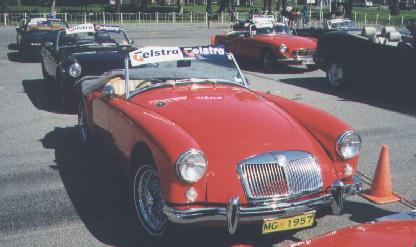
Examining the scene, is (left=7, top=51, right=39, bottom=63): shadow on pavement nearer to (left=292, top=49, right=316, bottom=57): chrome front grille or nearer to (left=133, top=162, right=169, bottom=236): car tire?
(left=292, top=49, right=316, bottom=57): chrome front grille

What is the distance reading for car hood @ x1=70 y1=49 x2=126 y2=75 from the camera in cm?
1013

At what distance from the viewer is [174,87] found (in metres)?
6.20

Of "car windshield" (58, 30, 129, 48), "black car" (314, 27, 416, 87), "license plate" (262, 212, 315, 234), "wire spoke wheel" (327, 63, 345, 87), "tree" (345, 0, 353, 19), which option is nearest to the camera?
"license plate" (262, 212, 315, 234)

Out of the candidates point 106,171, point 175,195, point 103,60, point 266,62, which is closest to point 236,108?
point 175,195

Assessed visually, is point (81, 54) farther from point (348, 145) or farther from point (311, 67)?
point (311, 67)

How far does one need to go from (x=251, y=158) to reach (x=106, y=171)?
2828 millimetres

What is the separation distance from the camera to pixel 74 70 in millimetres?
10078

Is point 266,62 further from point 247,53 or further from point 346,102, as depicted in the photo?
point 346,102

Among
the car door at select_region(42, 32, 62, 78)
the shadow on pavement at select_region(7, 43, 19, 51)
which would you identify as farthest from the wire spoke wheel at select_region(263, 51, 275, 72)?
the shadow on pavement at select_region(7, 43, 19, 51)

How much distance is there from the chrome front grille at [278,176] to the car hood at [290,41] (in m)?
11.4

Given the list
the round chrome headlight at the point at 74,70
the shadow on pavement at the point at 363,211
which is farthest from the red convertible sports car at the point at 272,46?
the shadow on pavement at the point at 363,211

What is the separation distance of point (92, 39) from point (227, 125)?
779 cm

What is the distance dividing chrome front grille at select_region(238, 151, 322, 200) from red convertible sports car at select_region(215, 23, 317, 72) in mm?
11188

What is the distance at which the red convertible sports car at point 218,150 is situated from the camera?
4480 mm
